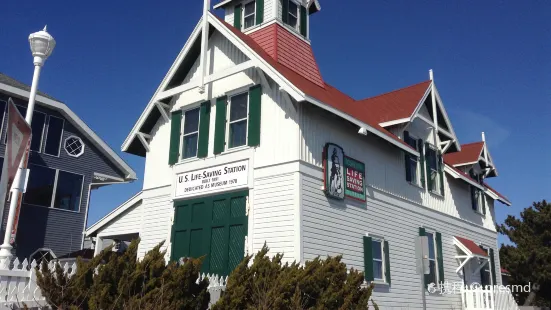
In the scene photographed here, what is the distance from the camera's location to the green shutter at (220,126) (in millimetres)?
14461

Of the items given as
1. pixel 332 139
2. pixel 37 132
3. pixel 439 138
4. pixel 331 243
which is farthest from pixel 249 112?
pixel 37 132

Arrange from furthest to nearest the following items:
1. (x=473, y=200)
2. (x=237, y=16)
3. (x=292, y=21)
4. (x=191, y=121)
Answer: (x=473, y=200)
(x=237, y=16)
(x=292, y=21)
(x=191, y=121)

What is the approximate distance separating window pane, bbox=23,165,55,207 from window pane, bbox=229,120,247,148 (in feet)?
34.3

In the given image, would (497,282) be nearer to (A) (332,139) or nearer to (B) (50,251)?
(A) (332,139)

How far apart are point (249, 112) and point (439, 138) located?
991cm

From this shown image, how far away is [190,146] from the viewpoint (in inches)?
611

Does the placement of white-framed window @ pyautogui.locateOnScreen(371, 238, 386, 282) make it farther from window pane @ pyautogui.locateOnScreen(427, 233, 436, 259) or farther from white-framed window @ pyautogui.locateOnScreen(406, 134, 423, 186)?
window pane @ pyautogui.locateOnScreen(427, 233, 436, 259)

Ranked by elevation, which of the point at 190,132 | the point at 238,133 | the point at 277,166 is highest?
the point at 190,132

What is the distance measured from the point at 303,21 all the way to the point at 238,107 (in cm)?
461

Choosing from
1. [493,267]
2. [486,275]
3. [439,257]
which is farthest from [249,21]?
[493,267]

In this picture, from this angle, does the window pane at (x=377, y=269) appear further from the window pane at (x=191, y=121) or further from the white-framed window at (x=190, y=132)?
the window pane at (x=191, y=121)

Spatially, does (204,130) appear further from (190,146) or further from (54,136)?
(54,136)

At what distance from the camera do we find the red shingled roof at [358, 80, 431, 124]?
17.6m

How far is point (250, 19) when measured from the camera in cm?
1700
